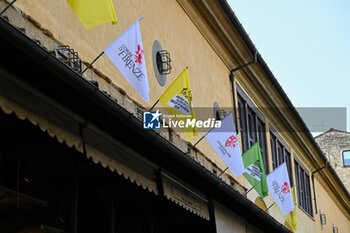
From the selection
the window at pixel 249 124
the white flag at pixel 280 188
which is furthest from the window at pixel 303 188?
the white flag at pixel 280 188

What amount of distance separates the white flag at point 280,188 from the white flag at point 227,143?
124 inches

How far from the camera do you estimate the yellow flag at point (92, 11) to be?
7465 millimetres

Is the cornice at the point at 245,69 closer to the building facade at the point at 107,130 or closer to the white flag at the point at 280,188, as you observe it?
the building facade at the point at 107,130

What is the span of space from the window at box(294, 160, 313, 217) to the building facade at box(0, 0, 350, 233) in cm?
768

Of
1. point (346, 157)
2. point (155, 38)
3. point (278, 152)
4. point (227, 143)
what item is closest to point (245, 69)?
point (278, 152)

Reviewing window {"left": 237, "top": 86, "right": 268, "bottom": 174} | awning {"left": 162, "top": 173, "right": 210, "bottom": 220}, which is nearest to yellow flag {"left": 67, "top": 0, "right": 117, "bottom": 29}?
awning {"left": 162, "top": 173, "right": 210, "bottom": 220}

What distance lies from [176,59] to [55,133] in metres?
6.20

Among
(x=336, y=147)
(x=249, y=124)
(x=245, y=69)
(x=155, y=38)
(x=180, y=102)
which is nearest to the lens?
(x=180, y=102)

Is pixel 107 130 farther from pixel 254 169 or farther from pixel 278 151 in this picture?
pixel 278 151

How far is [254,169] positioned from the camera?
14.5 m

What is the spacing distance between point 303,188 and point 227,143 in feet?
44.3

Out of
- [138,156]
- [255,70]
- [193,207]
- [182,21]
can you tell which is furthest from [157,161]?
[255,70]

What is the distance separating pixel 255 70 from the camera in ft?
62.6

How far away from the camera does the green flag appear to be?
46.9ft
